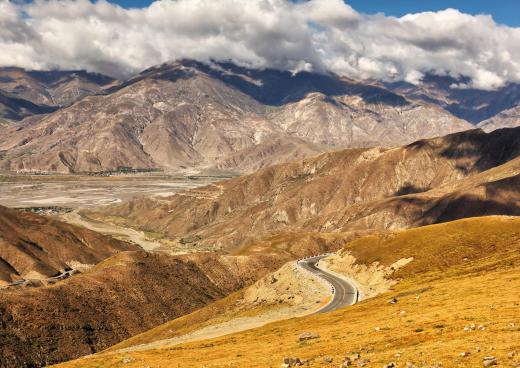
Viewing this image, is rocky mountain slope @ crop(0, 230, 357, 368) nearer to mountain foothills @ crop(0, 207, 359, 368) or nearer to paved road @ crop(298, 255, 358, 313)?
mountain foothills @ crop(0, 207, 359, 368)

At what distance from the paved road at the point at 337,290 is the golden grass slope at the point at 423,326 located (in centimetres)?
1026

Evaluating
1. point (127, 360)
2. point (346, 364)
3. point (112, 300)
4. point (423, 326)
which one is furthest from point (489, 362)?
point (112, 300)

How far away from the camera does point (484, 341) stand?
35.5m

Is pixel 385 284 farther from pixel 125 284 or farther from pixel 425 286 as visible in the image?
pixel 125 284

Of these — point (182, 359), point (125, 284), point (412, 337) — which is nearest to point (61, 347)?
point (125, 284)

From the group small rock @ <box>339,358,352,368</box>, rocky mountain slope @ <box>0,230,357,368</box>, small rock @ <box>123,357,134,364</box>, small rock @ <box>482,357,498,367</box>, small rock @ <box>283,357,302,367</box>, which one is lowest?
rocky mountain slope @ <box>0,230,357,368</box>

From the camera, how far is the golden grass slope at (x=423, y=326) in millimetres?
36094

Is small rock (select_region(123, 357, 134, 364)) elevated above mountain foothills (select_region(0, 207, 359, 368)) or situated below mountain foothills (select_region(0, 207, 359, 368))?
above

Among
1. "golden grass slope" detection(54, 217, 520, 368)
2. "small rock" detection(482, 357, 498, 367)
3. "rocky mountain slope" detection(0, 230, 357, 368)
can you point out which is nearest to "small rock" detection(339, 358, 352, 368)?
"golden grass slope" detection(54, 217, 520, 368)

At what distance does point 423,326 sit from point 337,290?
57113 mm

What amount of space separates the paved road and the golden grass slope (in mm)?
10259

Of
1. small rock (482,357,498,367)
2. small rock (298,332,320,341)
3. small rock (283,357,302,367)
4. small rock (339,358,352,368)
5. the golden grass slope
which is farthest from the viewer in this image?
small rock (298,332,320,341)

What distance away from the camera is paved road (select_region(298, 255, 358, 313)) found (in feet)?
299

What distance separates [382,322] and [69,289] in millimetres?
103576
